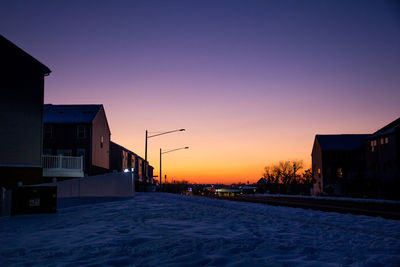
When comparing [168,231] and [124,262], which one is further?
[168,231]

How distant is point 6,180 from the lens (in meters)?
19.6

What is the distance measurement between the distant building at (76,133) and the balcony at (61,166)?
9.47 metres

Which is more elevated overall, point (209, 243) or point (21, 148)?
point (21, 148)

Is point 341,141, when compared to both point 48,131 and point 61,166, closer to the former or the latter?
point 48,131

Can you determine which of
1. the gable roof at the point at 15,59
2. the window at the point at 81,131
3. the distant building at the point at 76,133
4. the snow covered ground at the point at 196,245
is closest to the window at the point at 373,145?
the distant building at the point at 76,133

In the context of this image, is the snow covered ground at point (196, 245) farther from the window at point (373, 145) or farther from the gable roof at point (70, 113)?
the window at point (373, 145)

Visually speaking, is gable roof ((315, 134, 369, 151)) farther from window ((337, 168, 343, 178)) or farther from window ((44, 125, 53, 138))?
window ((44, 125, 53, 138))

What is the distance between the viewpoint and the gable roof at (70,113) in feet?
127

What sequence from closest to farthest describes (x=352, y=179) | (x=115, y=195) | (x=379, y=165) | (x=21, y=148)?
(x=21, y=148), (x=115, y=195), (x=379, y=165), (x=352, y=179)

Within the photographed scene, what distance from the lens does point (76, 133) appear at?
3856 cm

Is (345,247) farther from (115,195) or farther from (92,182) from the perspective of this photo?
(115,195)

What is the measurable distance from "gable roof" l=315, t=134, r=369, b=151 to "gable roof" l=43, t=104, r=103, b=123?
39990 mm

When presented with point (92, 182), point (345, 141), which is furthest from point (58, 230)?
point (345, 141)

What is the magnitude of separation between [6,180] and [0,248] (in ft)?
47.6
